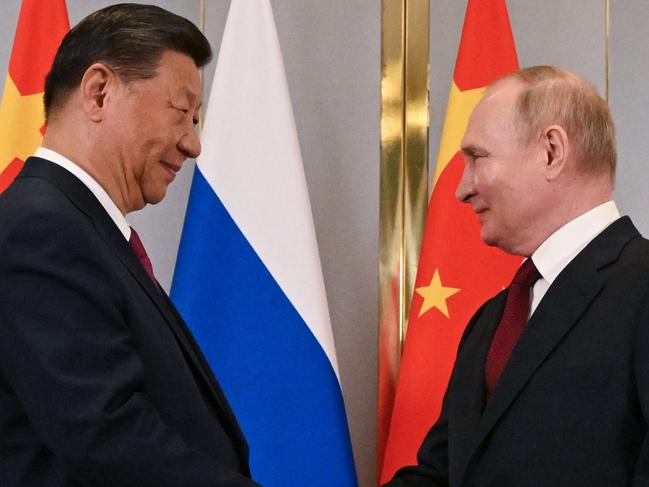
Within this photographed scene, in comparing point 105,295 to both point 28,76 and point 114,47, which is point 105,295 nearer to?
point 114,47

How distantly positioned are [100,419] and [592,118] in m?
0.97

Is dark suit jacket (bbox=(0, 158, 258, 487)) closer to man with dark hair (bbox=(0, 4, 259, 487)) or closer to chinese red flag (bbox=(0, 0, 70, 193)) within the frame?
man with dark hair (bbox=(0, 4, 259, 487))

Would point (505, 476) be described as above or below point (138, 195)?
below

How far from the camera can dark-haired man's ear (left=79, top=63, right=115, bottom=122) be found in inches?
58.9

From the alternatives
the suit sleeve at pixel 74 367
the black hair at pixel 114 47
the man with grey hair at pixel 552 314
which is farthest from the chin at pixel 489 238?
the suit sleeve at pixel 74 367

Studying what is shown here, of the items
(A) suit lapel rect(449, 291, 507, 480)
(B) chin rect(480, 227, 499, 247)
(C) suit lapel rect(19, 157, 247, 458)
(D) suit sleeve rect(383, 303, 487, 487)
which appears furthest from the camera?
(D) suit sleeve rect(383, 303, 487, 487)

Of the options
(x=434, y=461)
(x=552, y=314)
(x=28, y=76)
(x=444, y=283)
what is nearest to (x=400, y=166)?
(x=444, y=283)

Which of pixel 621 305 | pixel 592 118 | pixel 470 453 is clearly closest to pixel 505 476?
pixel 470 453

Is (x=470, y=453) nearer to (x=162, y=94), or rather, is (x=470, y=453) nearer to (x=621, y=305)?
(x=621, y=305)

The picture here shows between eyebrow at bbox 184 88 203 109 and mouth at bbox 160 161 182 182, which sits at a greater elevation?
eyebrow at bbox 184 88 203 109

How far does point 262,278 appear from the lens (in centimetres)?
256

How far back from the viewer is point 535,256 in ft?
5.69

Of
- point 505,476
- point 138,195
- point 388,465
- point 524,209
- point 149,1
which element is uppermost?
point 149,1

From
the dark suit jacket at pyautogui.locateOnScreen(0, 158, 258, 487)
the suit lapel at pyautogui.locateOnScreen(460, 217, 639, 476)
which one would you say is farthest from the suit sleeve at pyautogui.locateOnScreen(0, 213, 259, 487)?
the suit lapel at pyautogui.locateOnScreen(460, 217, 639, 476)
